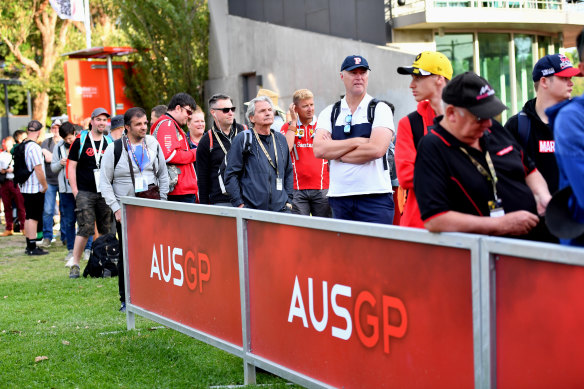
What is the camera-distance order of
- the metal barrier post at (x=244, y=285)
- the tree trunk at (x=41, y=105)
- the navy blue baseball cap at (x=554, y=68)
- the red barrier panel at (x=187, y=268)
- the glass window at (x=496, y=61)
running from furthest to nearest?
the tree trunk at (x=41, y=105)
the glass window at (x=496, y=61)
the red barrier panel at (x=187, y=268)
the metal barrier post at (x=244, y=285)
the navy blue baseball cap at (x=554, y=68)

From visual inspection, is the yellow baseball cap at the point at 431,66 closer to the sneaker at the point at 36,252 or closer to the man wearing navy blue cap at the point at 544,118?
the man wearing navy blue cap at the point at 544,118

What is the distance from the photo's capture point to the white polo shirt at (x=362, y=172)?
574 cm

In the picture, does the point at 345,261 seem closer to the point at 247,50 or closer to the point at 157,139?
the point at 157,139

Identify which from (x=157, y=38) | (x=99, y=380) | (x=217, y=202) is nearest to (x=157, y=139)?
(x=217, y=202)

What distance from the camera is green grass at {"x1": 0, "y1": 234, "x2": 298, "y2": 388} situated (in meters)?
5.61

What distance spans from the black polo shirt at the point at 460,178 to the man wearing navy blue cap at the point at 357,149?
1985 millimetres

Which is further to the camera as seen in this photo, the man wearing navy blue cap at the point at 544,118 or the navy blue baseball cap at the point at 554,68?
the navy blue baseball cap at the point at 554,68

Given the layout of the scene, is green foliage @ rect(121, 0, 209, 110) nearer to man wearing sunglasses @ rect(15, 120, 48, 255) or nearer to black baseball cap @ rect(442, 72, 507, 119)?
man wearing sunglasses @ rect(15, 120, 48, 255)

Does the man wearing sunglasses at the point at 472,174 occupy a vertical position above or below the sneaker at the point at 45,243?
above

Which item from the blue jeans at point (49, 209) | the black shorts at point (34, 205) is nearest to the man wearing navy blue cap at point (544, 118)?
the black shorts at point (34, 205)

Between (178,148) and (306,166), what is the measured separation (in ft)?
5.26

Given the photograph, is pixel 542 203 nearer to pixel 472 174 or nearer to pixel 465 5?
pixel 472 174

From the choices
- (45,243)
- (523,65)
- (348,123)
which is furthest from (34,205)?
(523,65)

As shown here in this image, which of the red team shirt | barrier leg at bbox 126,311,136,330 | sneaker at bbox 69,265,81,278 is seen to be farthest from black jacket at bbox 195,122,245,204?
sneaker at bbox 69,265,81,278
